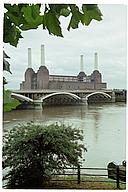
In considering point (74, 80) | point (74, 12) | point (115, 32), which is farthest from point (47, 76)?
point (74, 12)

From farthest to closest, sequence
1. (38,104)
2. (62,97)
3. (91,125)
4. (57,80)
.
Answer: (91,125) → (62,97) → (38,104) → (57,80)

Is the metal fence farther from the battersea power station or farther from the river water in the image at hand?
the battersea power station

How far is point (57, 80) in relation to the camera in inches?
85.6

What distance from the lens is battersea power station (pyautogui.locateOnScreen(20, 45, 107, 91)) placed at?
1.83 meters

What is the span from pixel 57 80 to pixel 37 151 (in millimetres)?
497

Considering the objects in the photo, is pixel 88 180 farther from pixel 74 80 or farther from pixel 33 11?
pixel 33 11

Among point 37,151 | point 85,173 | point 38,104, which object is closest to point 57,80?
point 38,104

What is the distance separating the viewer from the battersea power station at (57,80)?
6.00 ft

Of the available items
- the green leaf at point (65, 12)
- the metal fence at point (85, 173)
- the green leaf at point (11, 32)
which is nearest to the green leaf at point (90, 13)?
the green leaf at point (65, 12)

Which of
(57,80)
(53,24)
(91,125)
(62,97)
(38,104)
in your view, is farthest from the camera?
(91,125)

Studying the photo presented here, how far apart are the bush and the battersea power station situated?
0.32 metres

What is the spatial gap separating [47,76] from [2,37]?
129 centimetres

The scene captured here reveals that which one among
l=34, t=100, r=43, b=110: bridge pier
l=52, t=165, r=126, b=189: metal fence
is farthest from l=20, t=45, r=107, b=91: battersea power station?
l=52, t=165, r=126, b=189: metal fence

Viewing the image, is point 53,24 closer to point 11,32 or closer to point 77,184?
point 11,32
